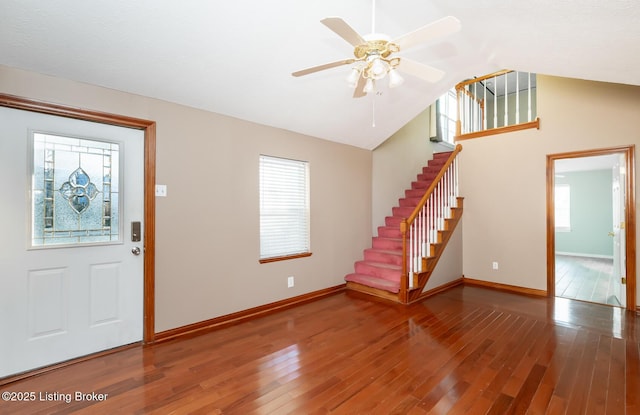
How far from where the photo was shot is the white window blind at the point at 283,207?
3736mm

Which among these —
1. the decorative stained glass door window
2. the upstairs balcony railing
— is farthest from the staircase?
the decorative stained glass door window

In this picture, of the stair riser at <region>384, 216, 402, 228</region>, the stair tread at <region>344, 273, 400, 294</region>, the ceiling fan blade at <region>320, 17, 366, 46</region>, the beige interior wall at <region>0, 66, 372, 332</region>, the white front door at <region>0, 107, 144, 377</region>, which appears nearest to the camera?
the ceiling fan blade at <region>320, 17, 366, 46</region>

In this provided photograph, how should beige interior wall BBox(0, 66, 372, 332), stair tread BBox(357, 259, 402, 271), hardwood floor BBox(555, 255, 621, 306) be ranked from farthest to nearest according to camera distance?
stair tread BBox(357, 259, 402, 271) → hardwood floor BBox(555, 255, 621, 306) → beige interior wall BBox(0, 66, 372, 332)

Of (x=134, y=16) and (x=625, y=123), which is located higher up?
(x=134, y=16)

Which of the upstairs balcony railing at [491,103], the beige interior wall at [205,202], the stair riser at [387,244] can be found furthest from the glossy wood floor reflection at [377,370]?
the upstairs balcony railing at [491,103]

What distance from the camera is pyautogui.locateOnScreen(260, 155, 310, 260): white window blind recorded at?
3.74 meters

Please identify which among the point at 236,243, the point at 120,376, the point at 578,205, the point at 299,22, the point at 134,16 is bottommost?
the point at 120,376

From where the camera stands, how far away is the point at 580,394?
2.01 meters

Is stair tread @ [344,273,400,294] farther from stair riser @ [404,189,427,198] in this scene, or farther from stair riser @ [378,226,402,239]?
stair riser @ [404,189,427,198]

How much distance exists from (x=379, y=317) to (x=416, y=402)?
5.04 ft

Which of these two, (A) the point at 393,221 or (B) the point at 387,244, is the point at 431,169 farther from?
(B) the point at 387,244

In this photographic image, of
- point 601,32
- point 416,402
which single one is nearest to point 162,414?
point 416,402

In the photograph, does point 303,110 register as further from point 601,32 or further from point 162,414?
point 162,414

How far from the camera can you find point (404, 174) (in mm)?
Answer: 5816
